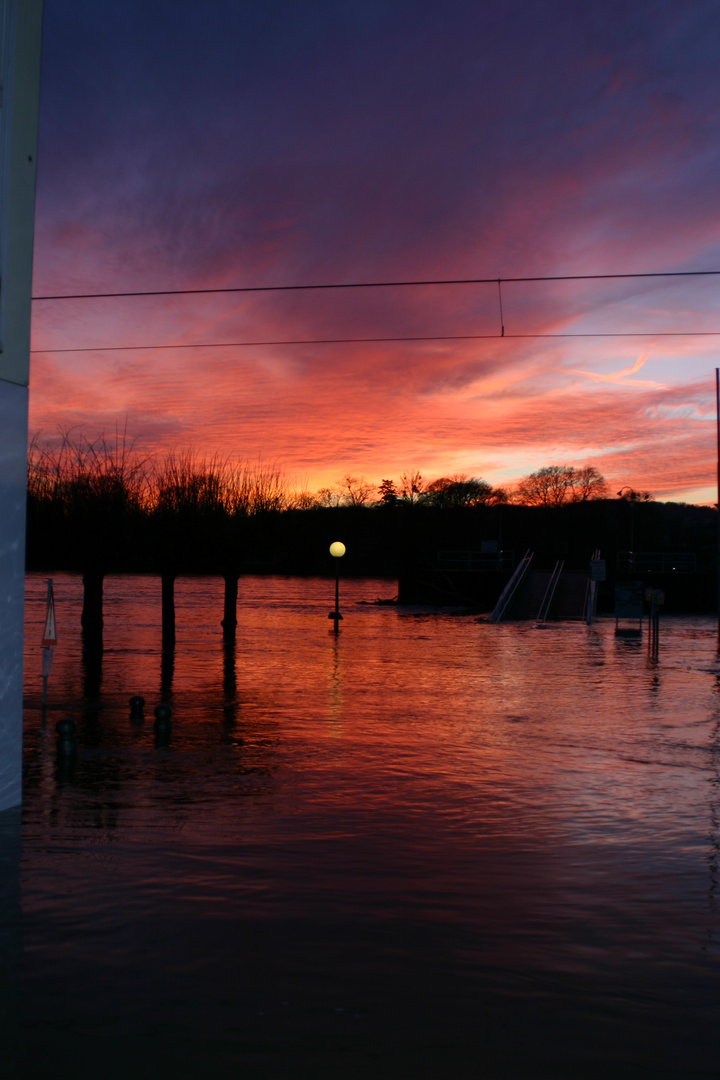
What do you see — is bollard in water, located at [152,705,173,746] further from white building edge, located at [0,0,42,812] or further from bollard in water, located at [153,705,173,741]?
white building edge, located at [0,0,42,812]

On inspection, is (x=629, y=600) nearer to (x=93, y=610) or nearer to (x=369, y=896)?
(x=93, y=610)

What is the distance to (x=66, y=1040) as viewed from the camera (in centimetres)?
389

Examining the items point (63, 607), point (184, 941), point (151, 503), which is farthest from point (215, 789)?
point (63, 607)

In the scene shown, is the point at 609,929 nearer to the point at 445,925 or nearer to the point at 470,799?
the point at 445,925

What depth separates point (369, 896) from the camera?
19.0 feet

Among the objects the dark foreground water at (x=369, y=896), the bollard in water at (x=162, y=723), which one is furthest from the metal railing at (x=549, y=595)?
the bollard in water at (x=162, y=723)

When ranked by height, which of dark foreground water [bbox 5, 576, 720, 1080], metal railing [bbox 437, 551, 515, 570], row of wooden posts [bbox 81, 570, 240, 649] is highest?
metal railing [bbox 437, 551, 515, 570]

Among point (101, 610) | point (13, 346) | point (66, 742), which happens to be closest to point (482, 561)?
point (101, 610)

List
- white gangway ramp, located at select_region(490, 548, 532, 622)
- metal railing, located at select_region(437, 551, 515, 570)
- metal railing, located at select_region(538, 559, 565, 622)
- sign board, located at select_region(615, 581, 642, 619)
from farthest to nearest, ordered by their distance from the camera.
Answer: metal railing, located at select_region(437, 551, 515, 570) < metal railing, located at select_region(538, 559, 565, 622) < white gangway ramp, located at select_region(490, 548, 532, 622) < sign board, located at select_region(615, 581, 642, 619)

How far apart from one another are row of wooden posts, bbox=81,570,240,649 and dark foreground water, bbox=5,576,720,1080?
947 cm

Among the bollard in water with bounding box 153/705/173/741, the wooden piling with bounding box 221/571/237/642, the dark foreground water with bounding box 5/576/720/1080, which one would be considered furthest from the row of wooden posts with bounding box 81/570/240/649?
the bollard in water with bounding box 153/705/173/741

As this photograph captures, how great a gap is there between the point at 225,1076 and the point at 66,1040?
2.47ft

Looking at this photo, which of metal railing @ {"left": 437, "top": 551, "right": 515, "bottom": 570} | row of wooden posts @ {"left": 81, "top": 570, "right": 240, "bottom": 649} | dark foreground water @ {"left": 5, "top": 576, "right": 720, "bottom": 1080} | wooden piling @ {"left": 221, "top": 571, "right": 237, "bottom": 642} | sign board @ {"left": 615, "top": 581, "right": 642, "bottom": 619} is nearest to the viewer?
dark foreground water @ {"left": 5, "top": 576, "right": 720, "bottom": 1080}

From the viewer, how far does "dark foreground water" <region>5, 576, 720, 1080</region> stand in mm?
3945
